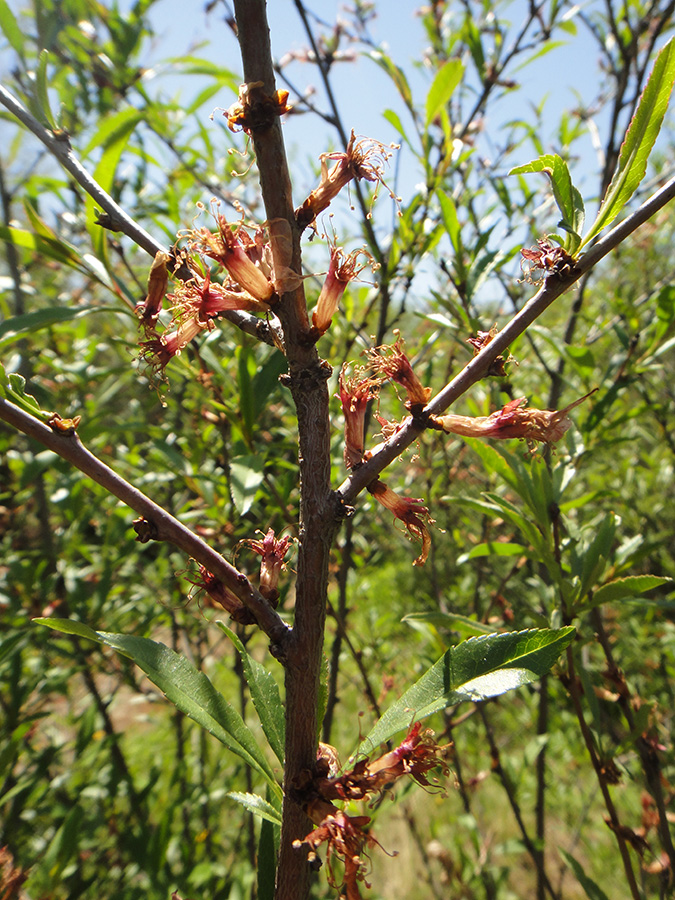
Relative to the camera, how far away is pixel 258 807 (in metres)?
0.70

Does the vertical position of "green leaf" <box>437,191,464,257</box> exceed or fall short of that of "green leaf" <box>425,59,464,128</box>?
it falls short

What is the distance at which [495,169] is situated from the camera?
2473mm

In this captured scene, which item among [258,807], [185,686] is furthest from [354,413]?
[258,807]

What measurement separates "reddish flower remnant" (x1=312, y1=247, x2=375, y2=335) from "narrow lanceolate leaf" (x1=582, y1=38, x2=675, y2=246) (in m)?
0.29

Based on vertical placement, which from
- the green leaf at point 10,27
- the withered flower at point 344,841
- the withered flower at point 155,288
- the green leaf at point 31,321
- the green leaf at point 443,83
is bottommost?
the withered flower at point 344,841

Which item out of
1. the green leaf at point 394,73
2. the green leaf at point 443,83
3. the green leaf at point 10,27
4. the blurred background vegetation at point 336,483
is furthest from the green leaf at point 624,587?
the green leaf at point 10,27

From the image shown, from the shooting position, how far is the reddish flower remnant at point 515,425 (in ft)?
2.41

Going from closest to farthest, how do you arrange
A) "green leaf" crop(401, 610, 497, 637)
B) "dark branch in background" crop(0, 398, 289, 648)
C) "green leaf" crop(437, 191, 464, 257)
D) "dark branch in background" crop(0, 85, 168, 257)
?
"dark branch in background" crop(0, 398, 289, 648)
"dark branch in background" crop(0, 85, 168, 257)
"green leaf" crop(401, 610, 497, 637)
"green leaf" crop(437, 191, 464, 257)

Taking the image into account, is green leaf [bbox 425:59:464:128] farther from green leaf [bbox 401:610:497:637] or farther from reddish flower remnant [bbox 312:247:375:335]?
green leaf [bbox 401:610:497:637]

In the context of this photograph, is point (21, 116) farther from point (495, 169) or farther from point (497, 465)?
point (495, 169)

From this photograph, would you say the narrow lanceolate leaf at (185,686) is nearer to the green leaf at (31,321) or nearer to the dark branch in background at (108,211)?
the dark branch in background at (108,211)

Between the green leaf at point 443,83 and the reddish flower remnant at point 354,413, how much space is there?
2.44ft

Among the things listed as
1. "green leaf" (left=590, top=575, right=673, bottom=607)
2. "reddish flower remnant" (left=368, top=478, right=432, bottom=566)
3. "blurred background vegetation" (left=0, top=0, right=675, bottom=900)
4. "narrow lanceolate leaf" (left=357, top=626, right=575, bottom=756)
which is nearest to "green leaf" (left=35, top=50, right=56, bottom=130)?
"blurred background vegetation" (left=0, top=0, right=675, bottom=900)

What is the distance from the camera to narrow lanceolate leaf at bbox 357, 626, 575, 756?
637 mm
